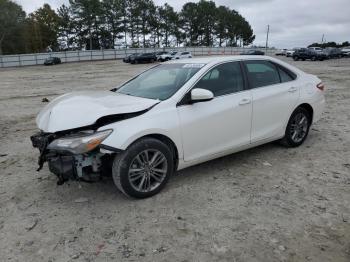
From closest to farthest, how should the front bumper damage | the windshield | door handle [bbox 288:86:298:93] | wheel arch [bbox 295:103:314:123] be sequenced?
the front bumper damage
the windshield
door handle [bbox 288:86:298:93]
wheel arch [bbox 295:103:314:123]

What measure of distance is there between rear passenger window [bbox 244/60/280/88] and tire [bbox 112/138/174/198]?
180 cm

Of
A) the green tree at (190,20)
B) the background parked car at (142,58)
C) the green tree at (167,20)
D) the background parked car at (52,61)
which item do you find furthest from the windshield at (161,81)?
the green tree at (190,20)

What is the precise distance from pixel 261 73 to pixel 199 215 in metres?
2.55

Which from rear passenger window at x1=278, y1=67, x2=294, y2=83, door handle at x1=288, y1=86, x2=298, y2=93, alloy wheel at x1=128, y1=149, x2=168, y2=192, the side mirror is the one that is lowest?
alloy wheel at x1=128, y1=149, x2=168, y2=192

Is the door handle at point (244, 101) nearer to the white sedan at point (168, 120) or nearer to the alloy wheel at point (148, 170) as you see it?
the white sedan at point (168, 120)

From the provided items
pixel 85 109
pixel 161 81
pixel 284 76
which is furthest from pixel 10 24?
pixel 85 109

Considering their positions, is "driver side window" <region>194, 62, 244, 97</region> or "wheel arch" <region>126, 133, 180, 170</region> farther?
"driver side window" <region>194, 62, 244, 97</region>

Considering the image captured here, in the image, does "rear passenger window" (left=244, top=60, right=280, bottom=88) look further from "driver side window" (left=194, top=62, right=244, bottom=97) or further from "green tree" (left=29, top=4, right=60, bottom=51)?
"green tree" (left=29, top=4, right=60, bottom=51)

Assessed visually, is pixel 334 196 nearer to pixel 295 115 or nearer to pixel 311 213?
pixel 311 213

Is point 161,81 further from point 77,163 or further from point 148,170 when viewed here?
point 77,163

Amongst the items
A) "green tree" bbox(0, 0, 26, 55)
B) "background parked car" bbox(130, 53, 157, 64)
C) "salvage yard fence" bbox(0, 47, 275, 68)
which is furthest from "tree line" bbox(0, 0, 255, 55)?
"background parked car" bbox(130, 53, 157, 64)

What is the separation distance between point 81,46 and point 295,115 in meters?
79.1

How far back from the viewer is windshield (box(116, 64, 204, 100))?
4.46 m

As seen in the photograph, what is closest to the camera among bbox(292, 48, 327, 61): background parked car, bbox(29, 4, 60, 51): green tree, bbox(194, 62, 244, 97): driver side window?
bbox(194, 62, 244, 97): driver side window
